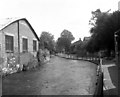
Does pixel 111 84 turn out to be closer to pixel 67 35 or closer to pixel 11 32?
pixel 11 32

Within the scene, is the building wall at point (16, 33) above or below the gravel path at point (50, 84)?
above

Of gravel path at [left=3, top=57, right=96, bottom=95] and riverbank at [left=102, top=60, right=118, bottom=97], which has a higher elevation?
riverbank at [left=102, top=60, right=118, bottom=97]

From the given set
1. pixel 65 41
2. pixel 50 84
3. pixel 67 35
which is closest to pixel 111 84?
pixel 50 84

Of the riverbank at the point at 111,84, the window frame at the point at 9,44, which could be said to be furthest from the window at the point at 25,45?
the riverbank at the point at 111,84

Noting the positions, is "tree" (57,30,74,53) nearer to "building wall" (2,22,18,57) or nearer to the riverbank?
"building wall" (2,22,18,57)

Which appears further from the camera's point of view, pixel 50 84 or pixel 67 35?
pixel 67 35

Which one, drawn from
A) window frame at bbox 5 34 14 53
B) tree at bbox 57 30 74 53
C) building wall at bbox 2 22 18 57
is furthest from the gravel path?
tree at bbox 57 30 74 53

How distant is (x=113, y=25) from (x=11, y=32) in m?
17.4

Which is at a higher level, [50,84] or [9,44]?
[9,44]

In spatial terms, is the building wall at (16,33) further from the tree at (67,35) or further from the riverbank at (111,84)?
the tree at (67,35)

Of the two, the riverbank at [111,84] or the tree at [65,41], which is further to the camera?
the tree at [65,41]

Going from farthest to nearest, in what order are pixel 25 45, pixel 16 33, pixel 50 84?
pixel 25 45
pixel 16 33
pixel 50 84

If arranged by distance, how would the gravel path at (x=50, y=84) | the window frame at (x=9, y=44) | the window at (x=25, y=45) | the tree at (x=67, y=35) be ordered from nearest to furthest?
the gravel path at (x=50, y=84), the window frame at (x=9, y=44), the window at (x=25, y=45), the tree at (x=67, y=35)

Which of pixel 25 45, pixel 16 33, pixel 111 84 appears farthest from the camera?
pixel 25 45
